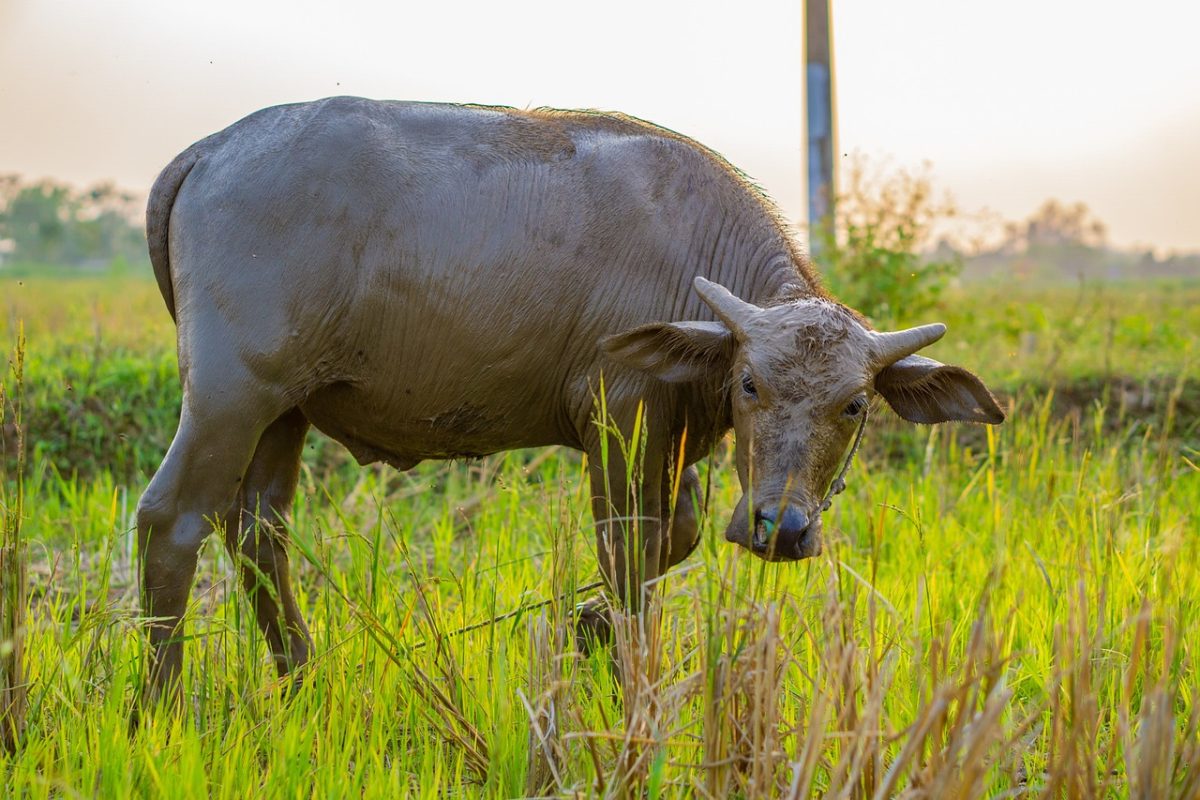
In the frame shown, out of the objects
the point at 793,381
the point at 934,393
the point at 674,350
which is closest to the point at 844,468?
the point at 793,381

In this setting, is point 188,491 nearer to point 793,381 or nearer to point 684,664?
point 684,664

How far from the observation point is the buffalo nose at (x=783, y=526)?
299 cm

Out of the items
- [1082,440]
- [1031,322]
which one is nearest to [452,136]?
[1082,440]

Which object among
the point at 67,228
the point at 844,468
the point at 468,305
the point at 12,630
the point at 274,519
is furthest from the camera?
the point at 67,228

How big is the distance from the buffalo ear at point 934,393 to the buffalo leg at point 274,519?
2.04 m

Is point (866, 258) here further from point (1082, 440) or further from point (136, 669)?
point (136, 669)

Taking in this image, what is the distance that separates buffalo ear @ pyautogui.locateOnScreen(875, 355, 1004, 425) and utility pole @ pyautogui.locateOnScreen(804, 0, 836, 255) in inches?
202

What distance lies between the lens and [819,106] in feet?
28.8

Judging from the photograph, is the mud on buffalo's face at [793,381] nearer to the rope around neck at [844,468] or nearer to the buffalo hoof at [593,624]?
the rope around neck at [844,468]

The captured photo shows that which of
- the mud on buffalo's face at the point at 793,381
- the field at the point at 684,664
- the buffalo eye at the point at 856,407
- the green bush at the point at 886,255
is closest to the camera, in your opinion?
the field at the point at 684,664

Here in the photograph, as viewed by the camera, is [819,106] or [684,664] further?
[819,106]

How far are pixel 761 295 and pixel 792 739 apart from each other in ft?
4.95

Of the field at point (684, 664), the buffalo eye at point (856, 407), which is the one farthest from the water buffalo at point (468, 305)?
the field at point (684, 664)

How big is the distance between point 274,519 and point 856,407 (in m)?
2.05
